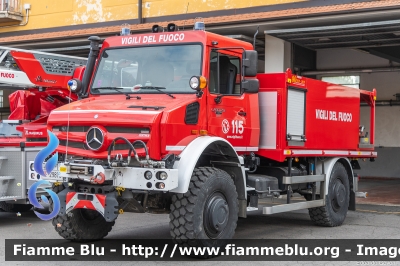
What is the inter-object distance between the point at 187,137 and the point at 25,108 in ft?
17.6

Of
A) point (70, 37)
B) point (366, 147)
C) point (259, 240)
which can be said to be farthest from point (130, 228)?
point (70, 37)

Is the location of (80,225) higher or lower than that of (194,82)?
lower

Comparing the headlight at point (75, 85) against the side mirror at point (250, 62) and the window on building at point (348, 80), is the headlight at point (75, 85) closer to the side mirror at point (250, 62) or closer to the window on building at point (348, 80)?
the side mirror at point (250, 62)

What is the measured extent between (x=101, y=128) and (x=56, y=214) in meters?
1.22

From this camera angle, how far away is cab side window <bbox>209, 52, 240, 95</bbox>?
28.8 feet

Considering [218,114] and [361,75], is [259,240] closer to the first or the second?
[218,114]

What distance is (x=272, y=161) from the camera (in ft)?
33.9

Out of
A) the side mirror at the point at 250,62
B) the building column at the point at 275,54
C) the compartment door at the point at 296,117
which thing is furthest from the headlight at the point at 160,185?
the building column at the point at 275,54

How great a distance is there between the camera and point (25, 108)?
12.4 metres

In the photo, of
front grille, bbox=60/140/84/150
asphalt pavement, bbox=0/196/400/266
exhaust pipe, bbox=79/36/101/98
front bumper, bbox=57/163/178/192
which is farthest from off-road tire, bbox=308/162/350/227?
front grille, bbox=60/140/84/150

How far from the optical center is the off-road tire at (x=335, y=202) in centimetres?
1112

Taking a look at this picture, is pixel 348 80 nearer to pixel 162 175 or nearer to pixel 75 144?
pixel 75 144

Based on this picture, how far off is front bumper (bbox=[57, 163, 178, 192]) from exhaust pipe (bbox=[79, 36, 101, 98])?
1648 millimetres

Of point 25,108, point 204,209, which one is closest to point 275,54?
point 25,108
